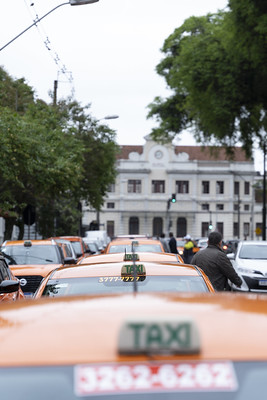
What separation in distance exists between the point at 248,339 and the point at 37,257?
1589cm

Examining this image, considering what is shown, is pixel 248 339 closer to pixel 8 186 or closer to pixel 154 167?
pixel 8 186

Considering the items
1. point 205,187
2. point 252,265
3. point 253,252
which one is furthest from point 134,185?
point 252,265

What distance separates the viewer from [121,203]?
110 meters

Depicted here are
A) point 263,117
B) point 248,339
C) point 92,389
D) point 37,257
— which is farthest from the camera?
point 263,117

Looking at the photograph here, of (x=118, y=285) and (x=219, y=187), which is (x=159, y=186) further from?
(x=118, y=285)

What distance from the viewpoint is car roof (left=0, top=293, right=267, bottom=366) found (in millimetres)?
2113

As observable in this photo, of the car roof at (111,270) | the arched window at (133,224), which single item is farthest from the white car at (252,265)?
the arched window at (133,224)

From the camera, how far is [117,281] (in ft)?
24.0

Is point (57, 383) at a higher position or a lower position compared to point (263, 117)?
lower

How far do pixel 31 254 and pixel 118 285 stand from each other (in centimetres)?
1092

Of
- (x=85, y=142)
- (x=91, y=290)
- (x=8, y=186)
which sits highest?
(x=85, y=142)

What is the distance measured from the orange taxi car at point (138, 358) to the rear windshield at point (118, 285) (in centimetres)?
481

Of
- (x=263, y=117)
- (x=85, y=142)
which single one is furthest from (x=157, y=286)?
(x=85, y=142)

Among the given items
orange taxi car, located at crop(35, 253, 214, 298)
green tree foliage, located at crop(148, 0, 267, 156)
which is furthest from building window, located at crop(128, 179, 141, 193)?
orange taxi car, located at crop(35, 253, 214, 298)
